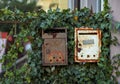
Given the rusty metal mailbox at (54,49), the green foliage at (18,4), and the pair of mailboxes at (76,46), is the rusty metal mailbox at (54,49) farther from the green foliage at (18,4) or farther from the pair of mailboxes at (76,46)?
the green foliage at (18,4)

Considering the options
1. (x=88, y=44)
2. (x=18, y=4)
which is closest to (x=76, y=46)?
(x=88, y=44)

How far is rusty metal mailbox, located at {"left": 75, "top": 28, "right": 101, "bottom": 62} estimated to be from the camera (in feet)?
15.2

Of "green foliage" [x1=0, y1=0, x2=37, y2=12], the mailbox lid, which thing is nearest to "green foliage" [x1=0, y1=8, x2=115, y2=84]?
the mailbox lid

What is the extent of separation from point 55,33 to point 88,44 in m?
0.48

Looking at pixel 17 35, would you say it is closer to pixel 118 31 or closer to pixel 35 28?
pixel 35 28

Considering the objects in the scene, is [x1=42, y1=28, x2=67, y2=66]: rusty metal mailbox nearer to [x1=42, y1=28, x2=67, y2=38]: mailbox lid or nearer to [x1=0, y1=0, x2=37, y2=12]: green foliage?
[x1=42, y1=28, x2=67, y2=38]: mailbox lid

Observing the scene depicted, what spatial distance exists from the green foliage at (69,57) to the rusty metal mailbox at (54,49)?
72 mm

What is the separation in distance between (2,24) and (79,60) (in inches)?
47.2

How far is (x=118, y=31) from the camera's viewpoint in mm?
4609

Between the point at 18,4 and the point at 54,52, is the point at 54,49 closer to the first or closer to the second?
the point at 54,52

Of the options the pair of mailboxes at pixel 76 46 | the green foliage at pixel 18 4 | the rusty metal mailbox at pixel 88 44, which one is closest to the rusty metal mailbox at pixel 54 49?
the pair of mailboxes at pixel 76 46

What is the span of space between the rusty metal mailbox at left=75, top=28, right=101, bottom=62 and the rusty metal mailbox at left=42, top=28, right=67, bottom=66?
180 mm

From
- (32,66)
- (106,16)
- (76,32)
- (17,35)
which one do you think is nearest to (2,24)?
(17,35)

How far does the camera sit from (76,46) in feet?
15.2
